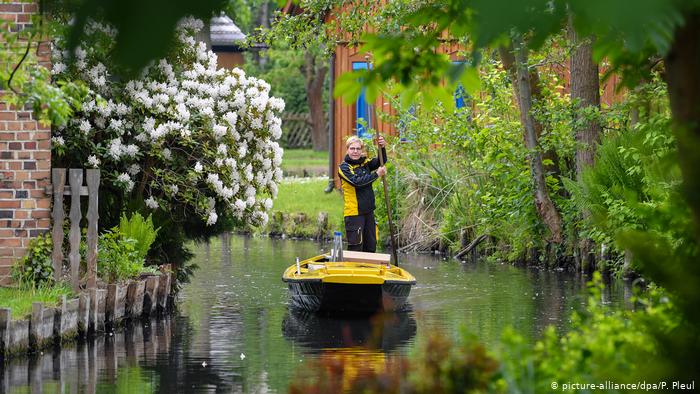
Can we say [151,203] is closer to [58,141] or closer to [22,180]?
[58,141]

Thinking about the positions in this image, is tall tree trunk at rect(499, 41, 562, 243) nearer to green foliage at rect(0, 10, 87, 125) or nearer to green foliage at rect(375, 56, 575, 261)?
green foliage at rect(375, 56, 575, 261)

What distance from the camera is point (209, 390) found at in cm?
1043

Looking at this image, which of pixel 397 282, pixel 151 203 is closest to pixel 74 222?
pixel 151 203

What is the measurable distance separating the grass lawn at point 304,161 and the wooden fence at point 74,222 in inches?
1025

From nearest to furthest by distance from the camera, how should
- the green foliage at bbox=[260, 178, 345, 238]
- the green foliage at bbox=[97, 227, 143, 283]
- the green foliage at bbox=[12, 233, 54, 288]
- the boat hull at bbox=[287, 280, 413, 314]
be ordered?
the green foliage at bbox=[12, 233, 54, 288], the green foliage at bbox=[97, 227, 143, 283], the boat hull at bbox=[287, 280, 413, 314], the green foliage at bbox=[260, 178, 345, 238]

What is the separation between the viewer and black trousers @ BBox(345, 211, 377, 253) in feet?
55.8

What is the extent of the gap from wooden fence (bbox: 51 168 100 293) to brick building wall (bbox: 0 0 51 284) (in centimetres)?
18

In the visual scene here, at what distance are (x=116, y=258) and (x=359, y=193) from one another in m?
3.96

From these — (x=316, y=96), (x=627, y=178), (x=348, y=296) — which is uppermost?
(x=316, y=96)

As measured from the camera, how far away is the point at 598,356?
16.3 ft

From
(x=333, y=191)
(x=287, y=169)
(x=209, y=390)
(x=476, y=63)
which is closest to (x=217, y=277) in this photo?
(x=209, y=390)

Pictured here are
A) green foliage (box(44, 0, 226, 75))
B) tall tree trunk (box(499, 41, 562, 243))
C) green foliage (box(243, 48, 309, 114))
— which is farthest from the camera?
green foliage (box(243, 48, 309, 114))

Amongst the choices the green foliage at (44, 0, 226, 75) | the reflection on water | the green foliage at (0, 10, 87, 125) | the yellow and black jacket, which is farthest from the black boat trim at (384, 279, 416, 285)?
the green foliage at (44, 0, 226, 75)

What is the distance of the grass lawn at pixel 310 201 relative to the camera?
29158 millimetres
